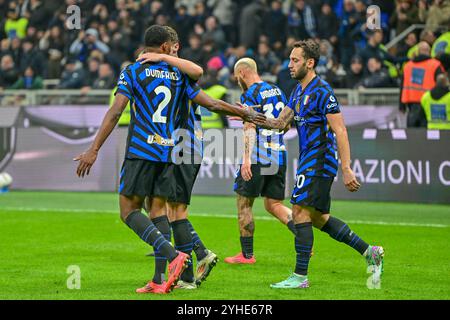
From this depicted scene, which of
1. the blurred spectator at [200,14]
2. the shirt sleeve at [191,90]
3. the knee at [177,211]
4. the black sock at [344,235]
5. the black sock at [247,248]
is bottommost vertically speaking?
the black sock at [247,248]

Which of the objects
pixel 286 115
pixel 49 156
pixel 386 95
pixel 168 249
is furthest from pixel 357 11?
pixel 168 249

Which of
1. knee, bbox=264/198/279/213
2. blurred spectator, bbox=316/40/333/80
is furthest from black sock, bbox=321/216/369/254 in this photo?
blurred spectator, bbox=316/40/333/80

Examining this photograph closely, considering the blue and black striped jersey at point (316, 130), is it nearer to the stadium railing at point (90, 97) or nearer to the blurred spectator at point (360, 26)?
A: the stadium railing at point (90, 97)

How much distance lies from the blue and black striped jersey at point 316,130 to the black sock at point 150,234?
1487 mm

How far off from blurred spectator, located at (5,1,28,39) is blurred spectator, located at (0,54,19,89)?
1190 millimetres

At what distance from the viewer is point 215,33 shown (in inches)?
909

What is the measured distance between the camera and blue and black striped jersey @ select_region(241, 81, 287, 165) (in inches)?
427

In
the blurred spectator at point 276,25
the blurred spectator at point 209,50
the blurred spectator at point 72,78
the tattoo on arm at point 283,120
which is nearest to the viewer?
the tattoo on arm at point 283,120

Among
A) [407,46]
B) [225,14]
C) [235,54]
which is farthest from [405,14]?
[225,14]

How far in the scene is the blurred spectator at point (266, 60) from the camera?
70.6 ft

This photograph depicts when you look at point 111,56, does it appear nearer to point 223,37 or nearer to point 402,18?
point 223,37

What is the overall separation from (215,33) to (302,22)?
7.31ft

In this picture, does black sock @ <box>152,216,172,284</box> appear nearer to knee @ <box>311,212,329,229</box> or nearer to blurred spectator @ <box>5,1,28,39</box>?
knee @ <box>311,212,329,229</box>

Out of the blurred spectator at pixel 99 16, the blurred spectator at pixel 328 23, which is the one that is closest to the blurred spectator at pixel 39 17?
the blurred spectator at pixel 99 16
